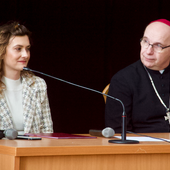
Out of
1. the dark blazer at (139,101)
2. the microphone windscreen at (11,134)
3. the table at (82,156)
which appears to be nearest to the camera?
the table at (82,156)

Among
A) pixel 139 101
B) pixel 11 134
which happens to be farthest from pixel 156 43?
pixel 11 134

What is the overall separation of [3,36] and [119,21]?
1779 mm

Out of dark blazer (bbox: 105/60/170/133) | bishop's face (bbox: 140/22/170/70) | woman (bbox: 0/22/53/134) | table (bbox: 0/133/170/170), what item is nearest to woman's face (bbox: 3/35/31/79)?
woman (bbox: 0/22/53/134)

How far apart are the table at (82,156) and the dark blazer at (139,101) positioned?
1120 mm

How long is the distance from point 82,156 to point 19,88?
159 cm

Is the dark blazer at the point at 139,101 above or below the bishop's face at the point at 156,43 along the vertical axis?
below

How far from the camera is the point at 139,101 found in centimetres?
261

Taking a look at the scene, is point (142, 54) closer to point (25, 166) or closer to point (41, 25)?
point (41, 25)

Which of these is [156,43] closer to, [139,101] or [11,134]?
[139,101]

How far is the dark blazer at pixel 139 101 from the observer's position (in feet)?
8.35

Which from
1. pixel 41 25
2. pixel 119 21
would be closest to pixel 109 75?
pixel 119 21

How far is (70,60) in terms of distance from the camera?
12.4 ft

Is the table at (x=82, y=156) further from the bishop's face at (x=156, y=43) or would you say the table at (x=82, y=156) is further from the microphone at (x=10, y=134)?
the bishop's face at (x=156, y=43)

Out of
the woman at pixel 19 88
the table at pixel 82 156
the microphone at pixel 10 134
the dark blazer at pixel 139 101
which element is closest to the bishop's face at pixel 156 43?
the dark blazer at pixel 139 101
